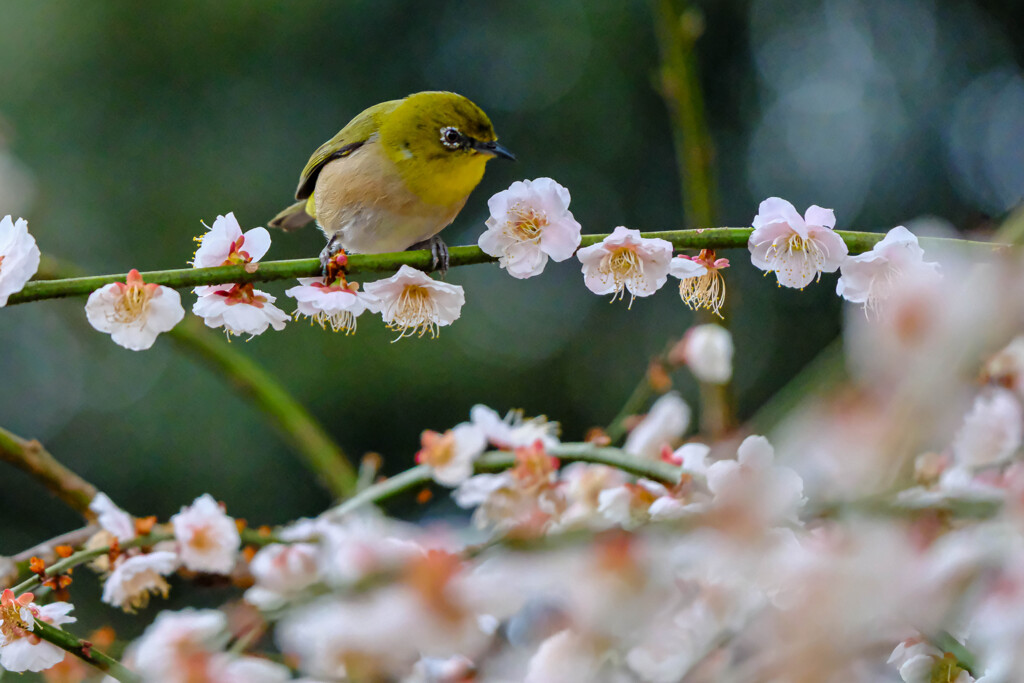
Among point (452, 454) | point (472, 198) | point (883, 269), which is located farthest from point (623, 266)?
point (472, 198)

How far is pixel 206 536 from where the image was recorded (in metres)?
0.80

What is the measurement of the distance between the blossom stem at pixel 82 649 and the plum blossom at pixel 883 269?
1.80ft

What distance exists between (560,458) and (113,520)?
411 millimetres

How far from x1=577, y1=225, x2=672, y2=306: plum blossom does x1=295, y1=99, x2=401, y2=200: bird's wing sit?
0.63m

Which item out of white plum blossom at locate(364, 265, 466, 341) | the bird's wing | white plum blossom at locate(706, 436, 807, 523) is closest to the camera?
white plum blossom at locate(706, 436, 807, 523)

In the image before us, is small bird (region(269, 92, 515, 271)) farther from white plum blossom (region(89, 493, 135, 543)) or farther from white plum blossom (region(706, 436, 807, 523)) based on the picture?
white plum blossom (region(706, 436, 807, 523))

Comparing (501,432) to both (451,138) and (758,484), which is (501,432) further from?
(758,484)

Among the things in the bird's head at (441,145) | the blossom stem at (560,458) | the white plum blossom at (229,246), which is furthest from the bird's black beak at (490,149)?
the white plum blossom at (229,246)

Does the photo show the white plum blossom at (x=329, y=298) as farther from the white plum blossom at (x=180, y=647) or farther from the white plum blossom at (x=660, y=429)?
the white plum blossom at (x=660, y=429)

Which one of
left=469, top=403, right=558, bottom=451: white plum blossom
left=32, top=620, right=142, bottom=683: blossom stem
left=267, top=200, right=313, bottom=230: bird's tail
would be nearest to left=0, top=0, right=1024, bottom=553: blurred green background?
left=267, top=200, right=313, bottom=230: bird's tail

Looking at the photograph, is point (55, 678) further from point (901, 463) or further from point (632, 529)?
point (901, 463)

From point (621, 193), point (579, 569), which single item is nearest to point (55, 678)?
point (579, 569)

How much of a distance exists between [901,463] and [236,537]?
2.18 ft

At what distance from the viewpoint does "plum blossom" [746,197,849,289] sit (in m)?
0.59
